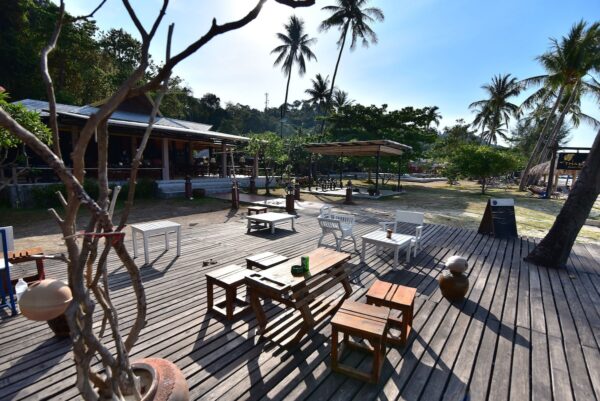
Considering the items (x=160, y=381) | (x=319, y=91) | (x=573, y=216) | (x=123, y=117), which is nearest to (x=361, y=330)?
(x=160, y=381)

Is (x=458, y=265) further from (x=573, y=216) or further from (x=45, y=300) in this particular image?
(x=45, y=300)

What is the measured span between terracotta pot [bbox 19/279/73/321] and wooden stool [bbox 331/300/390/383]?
81.9 inches

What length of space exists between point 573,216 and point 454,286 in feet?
11.9

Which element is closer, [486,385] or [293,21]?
[486,385]

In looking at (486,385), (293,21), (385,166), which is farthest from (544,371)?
(293,21)

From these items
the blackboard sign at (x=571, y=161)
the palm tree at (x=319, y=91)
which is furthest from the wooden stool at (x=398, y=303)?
the palm tree at (x=319, y=91)

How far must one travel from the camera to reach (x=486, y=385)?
260 cm

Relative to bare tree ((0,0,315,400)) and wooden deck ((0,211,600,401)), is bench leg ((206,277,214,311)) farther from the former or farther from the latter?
bare tree ((0,0,315,400))

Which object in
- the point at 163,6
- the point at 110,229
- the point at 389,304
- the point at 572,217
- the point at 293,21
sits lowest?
the point at 389,304

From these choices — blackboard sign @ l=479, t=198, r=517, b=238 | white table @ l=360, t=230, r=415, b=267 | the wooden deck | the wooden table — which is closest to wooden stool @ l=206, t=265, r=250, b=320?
the wooden deck

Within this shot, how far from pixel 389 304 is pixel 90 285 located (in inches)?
110

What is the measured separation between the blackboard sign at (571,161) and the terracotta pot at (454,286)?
2228 centimetres

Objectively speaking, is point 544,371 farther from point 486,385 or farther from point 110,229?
point 110,229

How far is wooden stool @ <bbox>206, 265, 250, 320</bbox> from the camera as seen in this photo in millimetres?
3492
